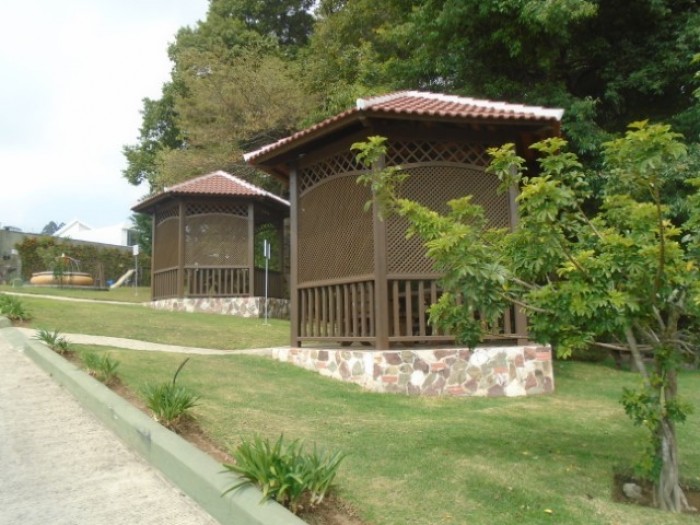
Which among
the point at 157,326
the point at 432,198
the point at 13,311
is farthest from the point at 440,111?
the point at 13,311

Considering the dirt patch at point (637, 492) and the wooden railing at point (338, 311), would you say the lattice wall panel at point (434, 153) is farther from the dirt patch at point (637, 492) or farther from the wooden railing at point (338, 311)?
the dirt patch at point (637, 492)

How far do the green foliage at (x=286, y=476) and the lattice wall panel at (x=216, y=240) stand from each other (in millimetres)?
13456

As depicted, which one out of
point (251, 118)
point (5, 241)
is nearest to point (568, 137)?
point (251, 118)

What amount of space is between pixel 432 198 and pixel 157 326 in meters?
6.58

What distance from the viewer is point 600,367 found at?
11773mm

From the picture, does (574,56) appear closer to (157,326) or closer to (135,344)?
(157,326)

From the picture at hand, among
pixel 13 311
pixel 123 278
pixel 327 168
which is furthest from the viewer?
pixel 123 278

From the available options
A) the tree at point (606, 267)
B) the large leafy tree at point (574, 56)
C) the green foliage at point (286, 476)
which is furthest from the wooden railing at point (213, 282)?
the green foliage at point (286, 476)

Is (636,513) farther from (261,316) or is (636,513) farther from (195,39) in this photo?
(195,39)

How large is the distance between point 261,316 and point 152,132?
1870 cm

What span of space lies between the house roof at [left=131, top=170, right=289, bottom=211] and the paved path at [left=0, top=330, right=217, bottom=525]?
10.7 metres

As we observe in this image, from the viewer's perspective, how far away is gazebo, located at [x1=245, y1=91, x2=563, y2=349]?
8195mm

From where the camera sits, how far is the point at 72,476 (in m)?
4.14

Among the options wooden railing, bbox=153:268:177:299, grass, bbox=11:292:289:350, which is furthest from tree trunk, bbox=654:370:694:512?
wooden railing, bbox=153:268:177:299
